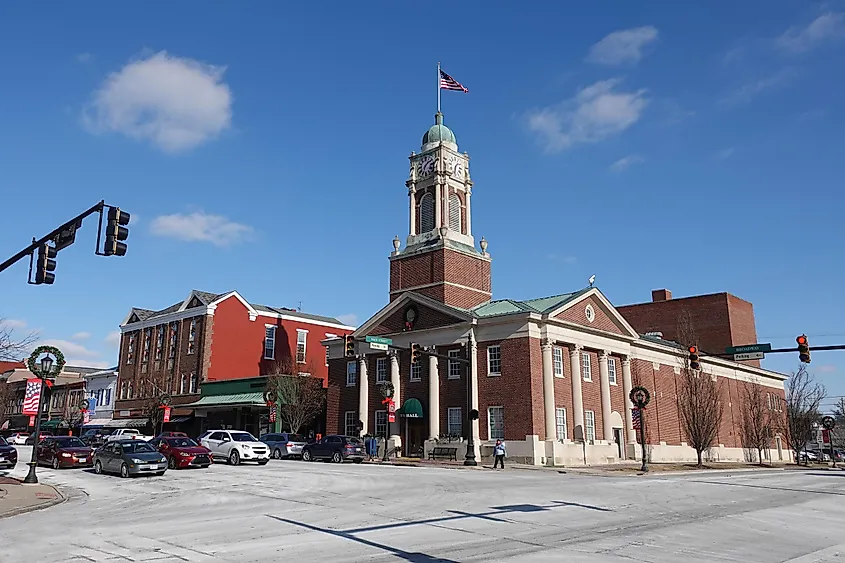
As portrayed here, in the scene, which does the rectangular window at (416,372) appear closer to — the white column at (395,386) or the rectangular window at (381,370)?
the white column at (395,386)

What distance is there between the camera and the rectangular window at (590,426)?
49.8m

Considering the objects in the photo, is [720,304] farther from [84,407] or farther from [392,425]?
[84,407]

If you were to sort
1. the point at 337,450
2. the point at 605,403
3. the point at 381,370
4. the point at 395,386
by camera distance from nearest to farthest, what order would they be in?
the point at 337,450 < the point at 605,403 < the point at 395,386 < the point at 381,370

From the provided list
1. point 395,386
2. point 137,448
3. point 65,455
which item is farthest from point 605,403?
point 65,455

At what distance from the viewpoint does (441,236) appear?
5544cm

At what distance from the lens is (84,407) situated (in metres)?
78.6

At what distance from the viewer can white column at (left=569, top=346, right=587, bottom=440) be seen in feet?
158

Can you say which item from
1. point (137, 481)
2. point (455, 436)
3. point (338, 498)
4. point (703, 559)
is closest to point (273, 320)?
point (455, 436)

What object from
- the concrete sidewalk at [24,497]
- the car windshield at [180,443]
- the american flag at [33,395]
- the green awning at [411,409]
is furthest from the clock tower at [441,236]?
the concrete sidewalk at [24,497]

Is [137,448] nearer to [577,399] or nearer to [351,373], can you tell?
[351,373]

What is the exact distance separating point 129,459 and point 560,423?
1100 inches

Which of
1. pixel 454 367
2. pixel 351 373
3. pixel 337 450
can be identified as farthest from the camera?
pixel 351 373

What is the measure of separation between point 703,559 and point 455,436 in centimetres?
3732

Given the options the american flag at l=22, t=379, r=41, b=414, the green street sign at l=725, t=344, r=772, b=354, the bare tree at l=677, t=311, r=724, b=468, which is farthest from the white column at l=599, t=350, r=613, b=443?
the american flag at l=22, t=379, r=41, b=414
